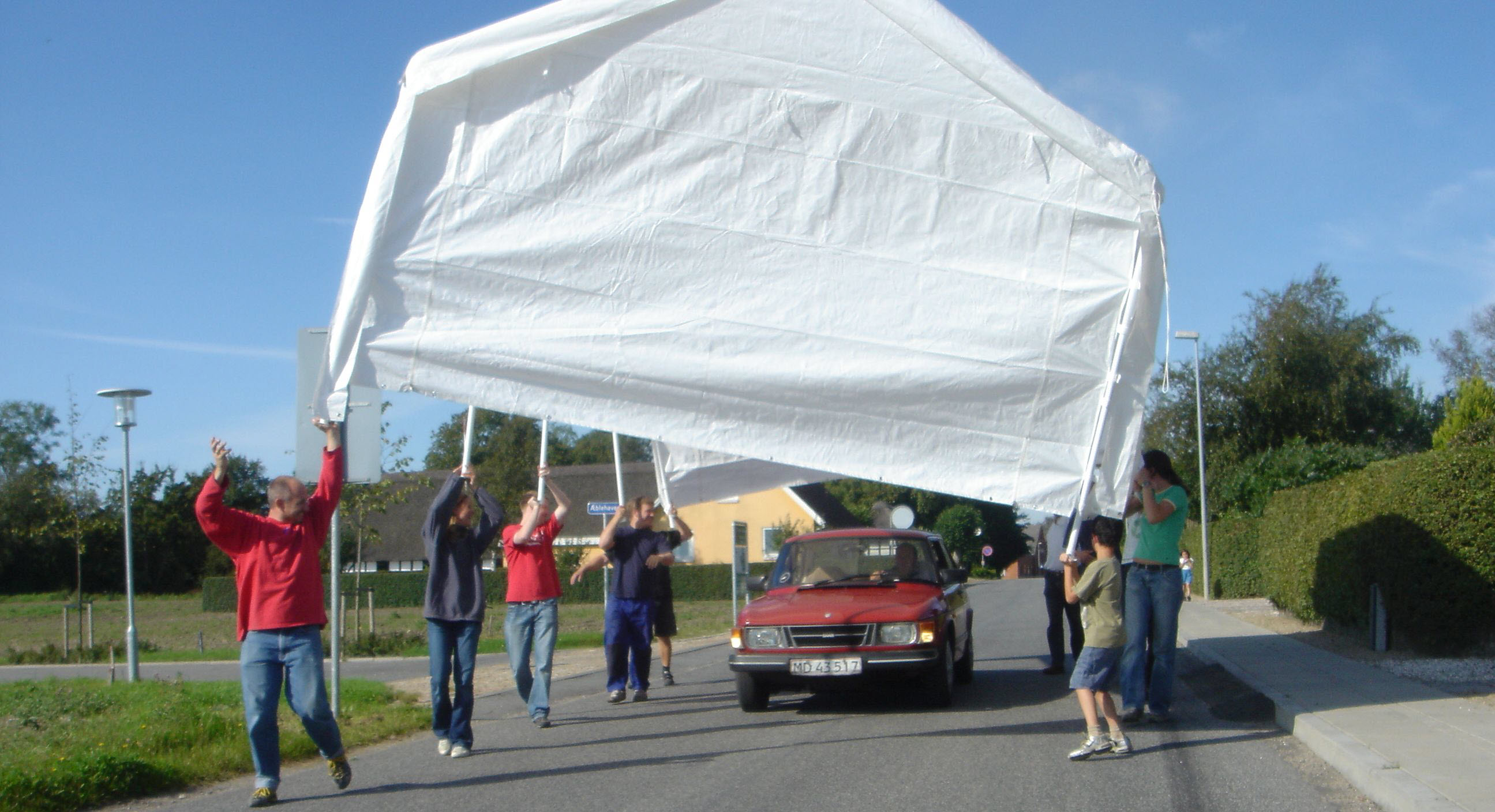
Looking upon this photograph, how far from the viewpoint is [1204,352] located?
47.5 meters

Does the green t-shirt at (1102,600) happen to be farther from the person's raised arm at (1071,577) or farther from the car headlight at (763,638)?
the car headlight at (763,638)

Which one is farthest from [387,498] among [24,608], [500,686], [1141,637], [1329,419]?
[1329,419]

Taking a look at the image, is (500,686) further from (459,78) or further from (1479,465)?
(1479,465)

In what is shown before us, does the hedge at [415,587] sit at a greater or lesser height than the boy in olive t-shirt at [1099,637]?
lesser

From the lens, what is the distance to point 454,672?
8250mm

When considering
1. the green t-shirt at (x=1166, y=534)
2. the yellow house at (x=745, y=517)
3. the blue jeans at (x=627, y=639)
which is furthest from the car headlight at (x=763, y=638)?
the yellow house at (x=745, y=517)

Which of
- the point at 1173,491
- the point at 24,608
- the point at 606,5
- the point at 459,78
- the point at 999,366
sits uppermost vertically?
the point at 606,5

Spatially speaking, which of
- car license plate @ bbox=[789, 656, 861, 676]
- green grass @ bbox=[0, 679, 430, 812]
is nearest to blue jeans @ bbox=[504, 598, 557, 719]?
green grass @ bbox=[0, 679, 430, 812]

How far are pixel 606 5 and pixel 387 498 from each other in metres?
17.7

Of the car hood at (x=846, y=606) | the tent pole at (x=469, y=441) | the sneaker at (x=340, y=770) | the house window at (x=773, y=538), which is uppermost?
the tent pole at (x=469, y=441)

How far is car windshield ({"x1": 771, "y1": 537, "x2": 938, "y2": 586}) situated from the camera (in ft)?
34.7

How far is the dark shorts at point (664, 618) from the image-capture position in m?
12.0

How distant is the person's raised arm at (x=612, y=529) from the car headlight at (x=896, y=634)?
2328 mm

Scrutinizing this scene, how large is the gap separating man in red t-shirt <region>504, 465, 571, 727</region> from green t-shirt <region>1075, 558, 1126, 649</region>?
384 centimetres
